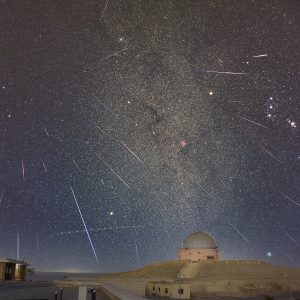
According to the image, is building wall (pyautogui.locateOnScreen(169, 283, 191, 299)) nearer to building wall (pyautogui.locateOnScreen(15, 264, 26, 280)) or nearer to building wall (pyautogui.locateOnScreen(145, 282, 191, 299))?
building wall (pyautogui.locateOnScreen(145, 282, 191, 299))

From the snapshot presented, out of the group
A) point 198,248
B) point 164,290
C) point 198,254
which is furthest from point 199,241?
point 164,290

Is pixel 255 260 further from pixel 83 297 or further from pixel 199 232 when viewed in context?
pixel 83 297

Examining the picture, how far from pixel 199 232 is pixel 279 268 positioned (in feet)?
77.8

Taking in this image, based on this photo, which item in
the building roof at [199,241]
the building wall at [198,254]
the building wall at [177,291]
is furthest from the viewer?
the building roof at [199,241]

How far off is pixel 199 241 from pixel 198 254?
10.3ft

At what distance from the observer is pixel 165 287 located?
1769 inches

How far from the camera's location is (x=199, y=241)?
255ft

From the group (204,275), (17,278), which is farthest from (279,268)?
(17,278)

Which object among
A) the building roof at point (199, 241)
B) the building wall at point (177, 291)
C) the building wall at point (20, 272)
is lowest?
the building wall at point (177, 291)

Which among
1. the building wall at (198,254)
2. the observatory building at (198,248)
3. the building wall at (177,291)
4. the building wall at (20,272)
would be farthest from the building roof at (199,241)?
the building wall at (20,272)

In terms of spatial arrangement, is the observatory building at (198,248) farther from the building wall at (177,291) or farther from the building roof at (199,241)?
the building wall at (177,291)

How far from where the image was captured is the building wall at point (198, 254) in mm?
75062

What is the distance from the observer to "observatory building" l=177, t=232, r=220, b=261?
247 ft

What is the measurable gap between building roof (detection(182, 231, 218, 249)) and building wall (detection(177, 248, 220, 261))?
0.95 meters
